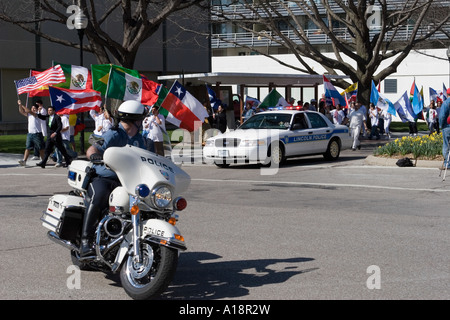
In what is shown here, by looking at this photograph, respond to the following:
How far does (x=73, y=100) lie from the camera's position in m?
21.7

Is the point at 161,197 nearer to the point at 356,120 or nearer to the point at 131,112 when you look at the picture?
the point at 131,112

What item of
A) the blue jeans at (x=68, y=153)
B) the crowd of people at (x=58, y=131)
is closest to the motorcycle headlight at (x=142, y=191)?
the crowd of people at (x=58, y=131)

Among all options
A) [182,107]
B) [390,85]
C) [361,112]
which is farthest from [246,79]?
[390,85]

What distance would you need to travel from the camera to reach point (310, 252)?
8539mm

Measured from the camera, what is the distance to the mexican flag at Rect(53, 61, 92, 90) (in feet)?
72.4

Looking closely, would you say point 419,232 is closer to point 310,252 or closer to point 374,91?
point 310,252

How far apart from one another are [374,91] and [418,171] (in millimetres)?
11746

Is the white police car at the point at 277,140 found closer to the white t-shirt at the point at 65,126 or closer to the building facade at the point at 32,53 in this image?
the white t-shirt at the point at 65,126

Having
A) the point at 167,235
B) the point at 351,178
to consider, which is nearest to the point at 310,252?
the point at 167,235

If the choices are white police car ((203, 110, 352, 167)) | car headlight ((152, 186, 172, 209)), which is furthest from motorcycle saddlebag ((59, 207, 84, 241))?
white police car ((203, 110, 352, 167))

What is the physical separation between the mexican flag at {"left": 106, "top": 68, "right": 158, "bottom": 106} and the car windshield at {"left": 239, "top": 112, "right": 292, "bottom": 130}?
8.89ft

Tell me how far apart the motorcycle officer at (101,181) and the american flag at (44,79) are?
14.9 meters

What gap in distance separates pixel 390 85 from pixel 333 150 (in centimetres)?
3923

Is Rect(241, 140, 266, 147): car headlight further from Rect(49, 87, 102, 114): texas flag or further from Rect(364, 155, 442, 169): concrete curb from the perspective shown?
Rect(49, 87, 102, 114): texas flag
